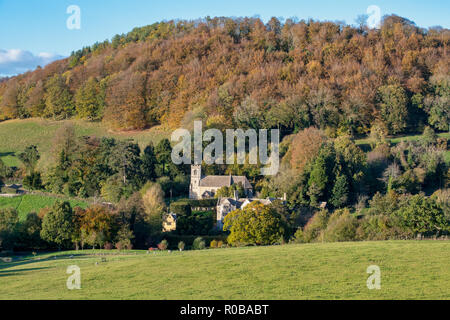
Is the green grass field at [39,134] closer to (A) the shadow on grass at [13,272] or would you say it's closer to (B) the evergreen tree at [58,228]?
(B) the evergreen tree at [58,228]

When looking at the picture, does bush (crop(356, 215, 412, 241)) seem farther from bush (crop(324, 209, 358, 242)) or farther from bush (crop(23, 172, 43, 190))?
bush (crop(23, 172, 43, 190))

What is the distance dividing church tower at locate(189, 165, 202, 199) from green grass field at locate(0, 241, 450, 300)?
103 ft

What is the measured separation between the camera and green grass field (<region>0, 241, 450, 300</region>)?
17.9 m

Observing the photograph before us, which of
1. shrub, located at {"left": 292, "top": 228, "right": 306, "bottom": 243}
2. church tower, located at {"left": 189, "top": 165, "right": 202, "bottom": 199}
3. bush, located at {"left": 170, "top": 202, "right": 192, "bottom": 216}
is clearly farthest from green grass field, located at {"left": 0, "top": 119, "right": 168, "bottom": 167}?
shrub, located at {"left": 292, "top": 228, "right": 306, "bottom": 243}

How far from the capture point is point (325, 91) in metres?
75.5

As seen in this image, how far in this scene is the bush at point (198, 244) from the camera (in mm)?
39062

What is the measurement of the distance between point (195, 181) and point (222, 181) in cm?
315

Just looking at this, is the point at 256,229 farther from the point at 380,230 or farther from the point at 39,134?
the point at 39,134

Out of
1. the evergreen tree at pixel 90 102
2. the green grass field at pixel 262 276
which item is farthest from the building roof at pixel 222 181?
the evergreen tree at pixel 90 102

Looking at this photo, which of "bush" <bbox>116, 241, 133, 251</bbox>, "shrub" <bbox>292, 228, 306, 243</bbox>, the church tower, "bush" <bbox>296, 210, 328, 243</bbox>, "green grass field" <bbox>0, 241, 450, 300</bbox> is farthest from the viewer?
the church tower

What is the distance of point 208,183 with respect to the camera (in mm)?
58312

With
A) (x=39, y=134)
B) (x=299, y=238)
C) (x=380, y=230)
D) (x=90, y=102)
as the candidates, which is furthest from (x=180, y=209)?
(x=90, y=102)
